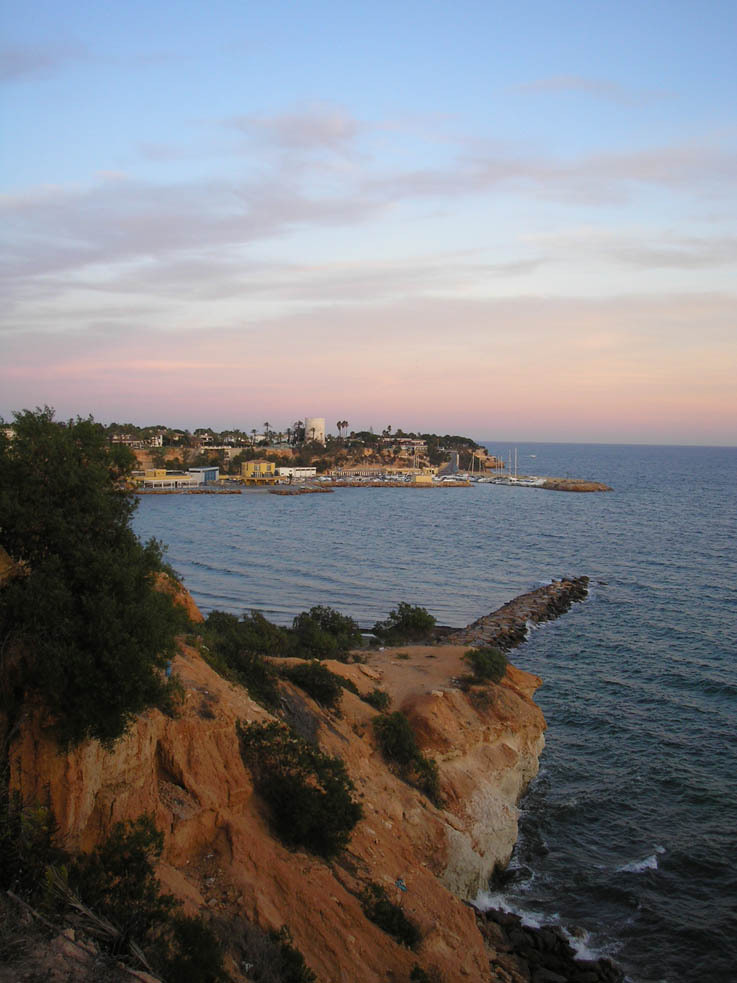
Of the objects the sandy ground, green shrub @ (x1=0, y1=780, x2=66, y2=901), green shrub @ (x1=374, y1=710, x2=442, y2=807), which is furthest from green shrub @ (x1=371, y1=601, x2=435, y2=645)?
green shrub @ (x1=0, y1=780, x2=66, y2=901)

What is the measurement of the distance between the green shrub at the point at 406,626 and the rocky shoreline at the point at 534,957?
64.4ft

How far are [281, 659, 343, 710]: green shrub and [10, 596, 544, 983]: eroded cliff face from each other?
557 mm

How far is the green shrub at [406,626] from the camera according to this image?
3609cm

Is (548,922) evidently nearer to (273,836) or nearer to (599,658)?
(273,836)

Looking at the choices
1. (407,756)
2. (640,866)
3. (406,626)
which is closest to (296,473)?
(406,626)

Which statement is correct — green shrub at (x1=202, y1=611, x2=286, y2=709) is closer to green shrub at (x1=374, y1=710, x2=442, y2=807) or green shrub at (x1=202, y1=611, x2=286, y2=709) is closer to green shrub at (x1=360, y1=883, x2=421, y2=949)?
green shrub at (x1=374, y1=710, x2=442, y2=807)

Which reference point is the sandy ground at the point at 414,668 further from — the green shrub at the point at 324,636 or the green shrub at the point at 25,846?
the green shrub at the point at 25,846

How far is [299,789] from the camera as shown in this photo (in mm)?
13797

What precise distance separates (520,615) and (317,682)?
1002 inches

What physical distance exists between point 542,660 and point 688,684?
7030 millimetres

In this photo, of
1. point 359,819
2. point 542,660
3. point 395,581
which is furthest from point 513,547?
point 359,819

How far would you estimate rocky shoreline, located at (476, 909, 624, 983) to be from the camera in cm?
1436

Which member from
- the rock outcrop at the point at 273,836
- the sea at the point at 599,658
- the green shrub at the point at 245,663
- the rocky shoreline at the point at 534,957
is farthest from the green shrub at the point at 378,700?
the rocky shoreline at the point at 534,957

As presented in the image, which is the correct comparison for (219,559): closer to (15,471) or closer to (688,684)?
(688,684)
